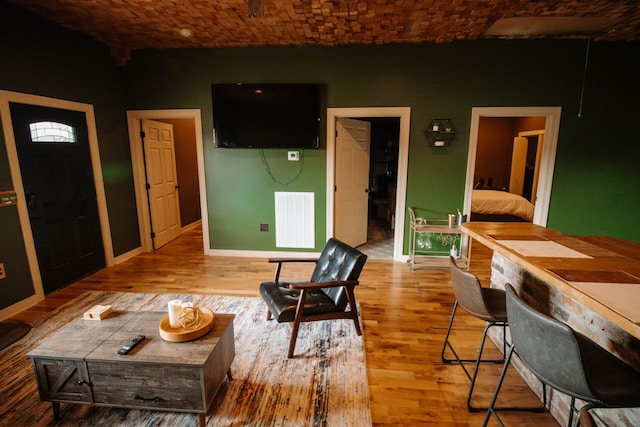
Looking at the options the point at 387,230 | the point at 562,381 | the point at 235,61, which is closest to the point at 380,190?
the point at 387,230

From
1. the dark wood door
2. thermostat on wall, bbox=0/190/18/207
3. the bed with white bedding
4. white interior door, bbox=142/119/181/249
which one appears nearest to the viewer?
thermostat on wall, bbox=0/190/18/207

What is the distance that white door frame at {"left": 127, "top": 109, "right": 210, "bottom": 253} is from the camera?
432 cm

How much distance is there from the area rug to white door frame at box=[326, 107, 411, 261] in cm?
189

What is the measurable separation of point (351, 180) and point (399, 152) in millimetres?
890

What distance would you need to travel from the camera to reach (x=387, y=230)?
6.16 m

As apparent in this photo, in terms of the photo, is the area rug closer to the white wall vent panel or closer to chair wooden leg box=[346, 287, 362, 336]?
chair wooden leg box=[346, 287, 362, 336]

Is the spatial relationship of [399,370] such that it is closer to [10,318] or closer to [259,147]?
[259,147]

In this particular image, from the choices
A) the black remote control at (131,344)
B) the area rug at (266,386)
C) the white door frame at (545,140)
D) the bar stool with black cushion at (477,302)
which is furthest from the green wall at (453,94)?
the black remote control at (131,344)

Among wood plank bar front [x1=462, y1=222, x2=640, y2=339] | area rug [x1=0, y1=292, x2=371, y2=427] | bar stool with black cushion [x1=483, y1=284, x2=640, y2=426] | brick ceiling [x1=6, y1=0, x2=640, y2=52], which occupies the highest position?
brick ceiling [x1=6, y1=0, x2=640, y2=52]

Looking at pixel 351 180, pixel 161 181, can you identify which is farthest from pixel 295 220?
pixel 161 181

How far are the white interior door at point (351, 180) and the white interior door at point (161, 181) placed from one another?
2.94 metres

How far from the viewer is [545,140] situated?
3971 mm

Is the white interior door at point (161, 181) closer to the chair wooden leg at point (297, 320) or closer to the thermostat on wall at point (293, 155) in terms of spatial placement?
the thermostat on wall at point (293, 155)

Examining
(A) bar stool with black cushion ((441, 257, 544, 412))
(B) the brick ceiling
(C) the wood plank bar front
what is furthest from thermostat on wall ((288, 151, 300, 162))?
(A) bar stool with black cushion ((441, 257, 544, 412))
